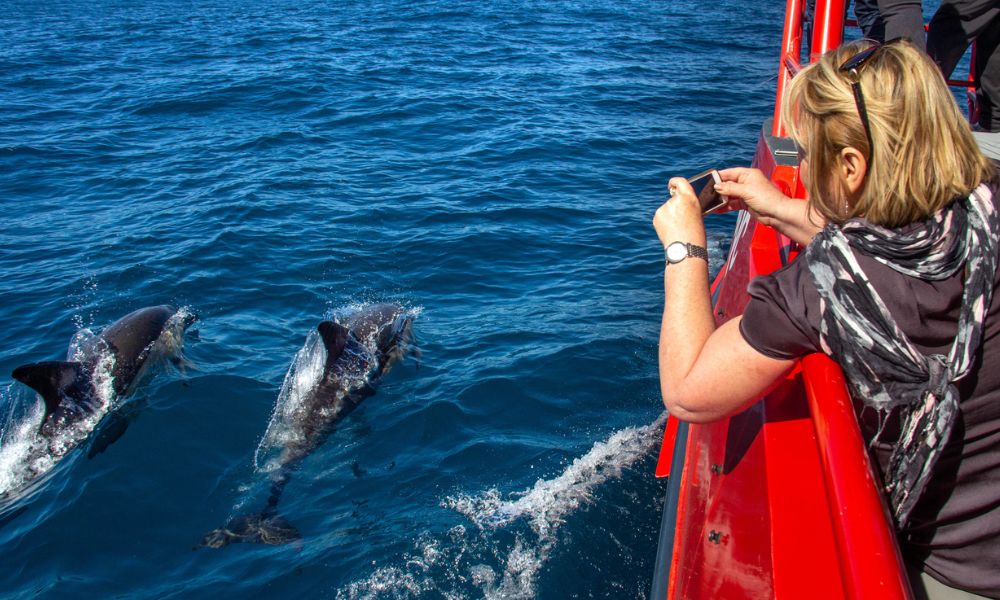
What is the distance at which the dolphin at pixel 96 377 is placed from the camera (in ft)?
21.0

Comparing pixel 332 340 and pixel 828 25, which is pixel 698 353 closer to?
pixel 332 340

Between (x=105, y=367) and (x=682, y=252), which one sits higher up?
(x=682, y=252)

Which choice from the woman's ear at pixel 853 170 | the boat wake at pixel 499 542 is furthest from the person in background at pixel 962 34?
the woman's ear at pixel 853 170

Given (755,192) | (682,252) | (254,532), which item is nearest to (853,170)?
(682,252)

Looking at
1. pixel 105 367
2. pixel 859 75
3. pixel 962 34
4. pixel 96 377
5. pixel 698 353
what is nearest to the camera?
pixel 859 75

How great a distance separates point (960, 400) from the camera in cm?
206

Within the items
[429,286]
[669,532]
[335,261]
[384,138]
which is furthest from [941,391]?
[384,138]

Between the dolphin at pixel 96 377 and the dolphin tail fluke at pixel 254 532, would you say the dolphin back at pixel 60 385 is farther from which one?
the dolphin tail fluke at pixel 254 532

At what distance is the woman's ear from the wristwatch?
0.45m

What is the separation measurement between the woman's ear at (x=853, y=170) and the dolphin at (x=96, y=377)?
6127 millimetres

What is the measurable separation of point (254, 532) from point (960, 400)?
4675mm

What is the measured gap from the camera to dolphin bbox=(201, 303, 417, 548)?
5469 mm

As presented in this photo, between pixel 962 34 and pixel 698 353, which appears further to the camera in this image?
pixel 962 34

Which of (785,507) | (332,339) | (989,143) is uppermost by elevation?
(989,143)
